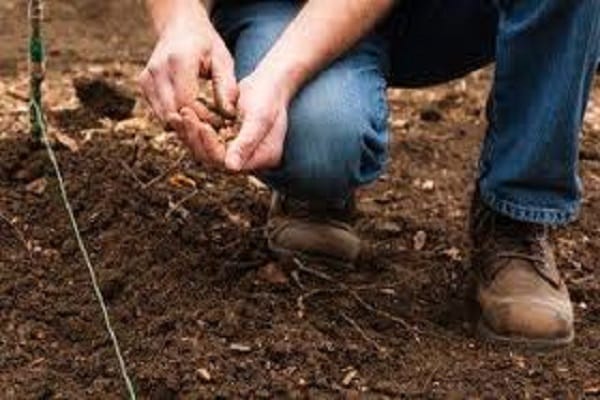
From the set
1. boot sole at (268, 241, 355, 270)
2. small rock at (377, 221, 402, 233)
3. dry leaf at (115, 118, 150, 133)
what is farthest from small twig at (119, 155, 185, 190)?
small rock at (377, 221, 402, 233)

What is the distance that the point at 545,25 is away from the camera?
1944 millimetres

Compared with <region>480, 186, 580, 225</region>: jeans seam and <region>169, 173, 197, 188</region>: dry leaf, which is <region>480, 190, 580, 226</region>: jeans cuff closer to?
<region>480, 186, 580, 225</region>: jeans seam

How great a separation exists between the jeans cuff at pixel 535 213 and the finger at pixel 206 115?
50 cm

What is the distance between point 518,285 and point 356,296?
294 mm

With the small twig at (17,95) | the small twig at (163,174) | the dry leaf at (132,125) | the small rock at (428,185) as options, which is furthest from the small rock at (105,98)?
the small rock at (428,185)

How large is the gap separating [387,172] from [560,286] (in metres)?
0.79

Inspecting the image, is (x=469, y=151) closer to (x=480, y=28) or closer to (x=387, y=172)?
(x=387, y=172)

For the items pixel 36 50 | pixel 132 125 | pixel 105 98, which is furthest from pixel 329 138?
pixel 105 98

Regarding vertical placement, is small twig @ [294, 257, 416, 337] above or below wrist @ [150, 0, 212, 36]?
below

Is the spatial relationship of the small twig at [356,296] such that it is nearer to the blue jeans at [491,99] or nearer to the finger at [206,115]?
the blue jeans at [491,99]

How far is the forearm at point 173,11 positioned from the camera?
204 centimetres

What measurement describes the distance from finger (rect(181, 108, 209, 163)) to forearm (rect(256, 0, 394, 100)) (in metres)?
0.18

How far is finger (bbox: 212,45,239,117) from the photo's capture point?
192 centimetres

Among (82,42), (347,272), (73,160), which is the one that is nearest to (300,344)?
(347,272)
